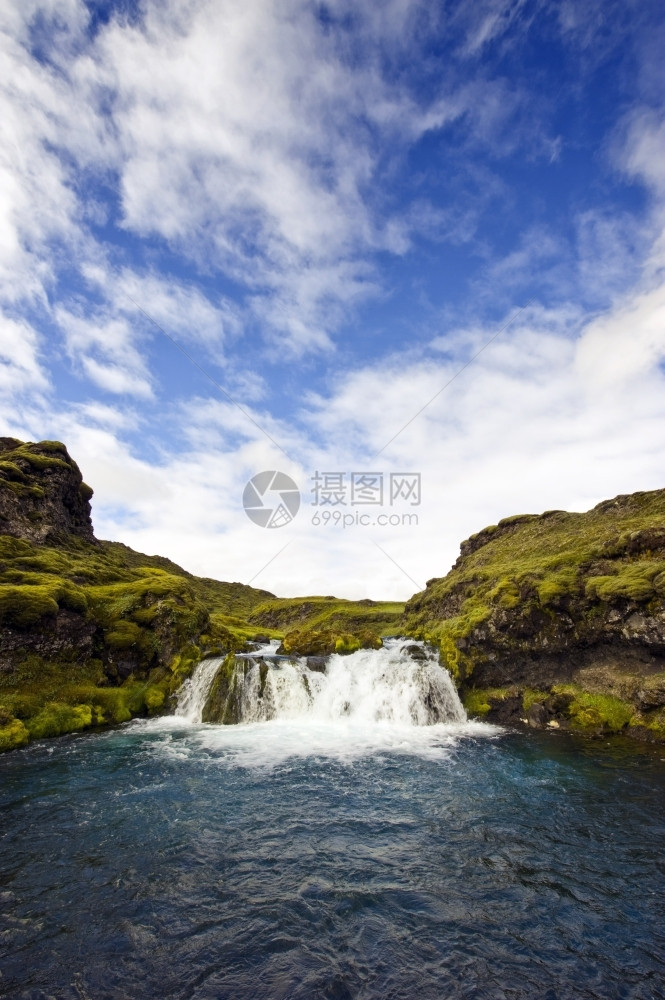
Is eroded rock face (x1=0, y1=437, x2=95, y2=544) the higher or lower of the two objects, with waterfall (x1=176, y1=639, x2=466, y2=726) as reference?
higher

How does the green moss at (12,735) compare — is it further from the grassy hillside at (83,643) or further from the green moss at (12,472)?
the green moss at (12,472)

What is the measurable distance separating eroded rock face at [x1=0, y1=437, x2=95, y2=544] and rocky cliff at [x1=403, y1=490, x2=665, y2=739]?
180 ft

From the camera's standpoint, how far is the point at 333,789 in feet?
70.9

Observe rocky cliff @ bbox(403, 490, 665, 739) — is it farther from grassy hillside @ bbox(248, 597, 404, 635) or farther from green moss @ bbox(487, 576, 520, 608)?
grassy hillside @ bbox(248, 597, 404, 635)

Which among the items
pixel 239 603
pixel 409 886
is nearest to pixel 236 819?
pixel 409 886

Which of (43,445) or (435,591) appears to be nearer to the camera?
(43,445)

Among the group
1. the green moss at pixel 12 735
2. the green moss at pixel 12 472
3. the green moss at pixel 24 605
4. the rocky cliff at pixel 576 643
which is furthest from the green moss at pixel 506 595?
the green moss at pixel 12 472

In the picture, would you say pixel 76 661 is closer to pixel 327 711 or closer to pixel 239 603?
pixel 327 711

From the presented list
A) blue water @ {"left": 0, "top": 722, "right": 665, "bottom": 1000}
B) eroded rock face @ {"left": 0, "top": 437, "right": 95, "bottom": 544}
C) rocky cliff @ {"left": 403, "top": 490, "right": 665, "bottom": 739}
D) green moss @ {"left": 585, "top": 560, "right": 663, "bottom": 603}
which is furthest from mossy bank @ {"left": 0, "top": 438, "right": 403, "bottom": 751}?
green moss @ {"left": 585, "top": 560, "right": 663, "bottom": 603}

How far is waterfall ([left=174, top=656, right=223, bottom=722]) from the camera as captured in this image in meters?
38.3

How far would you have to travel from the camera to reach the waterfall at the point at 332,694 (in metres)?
37.7

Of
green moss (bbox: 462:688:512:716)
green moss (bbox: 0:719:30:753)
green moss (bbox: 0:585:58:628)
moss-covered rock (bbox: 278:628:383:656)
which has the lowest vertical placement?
green moss (bbox: 0:719:30:753)

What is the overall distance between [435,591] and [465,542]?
18.8m

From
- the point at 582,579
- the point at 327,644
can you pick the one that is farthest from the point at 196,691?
the point at 582,579
